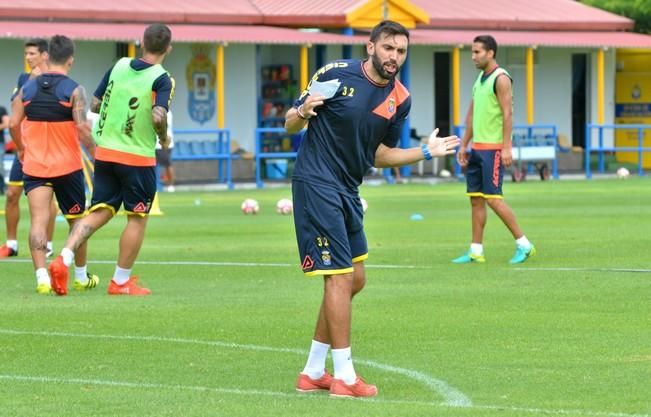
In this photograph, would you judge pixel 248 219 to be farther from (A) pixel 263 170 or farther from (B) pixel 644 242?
(A) pixel 263 170

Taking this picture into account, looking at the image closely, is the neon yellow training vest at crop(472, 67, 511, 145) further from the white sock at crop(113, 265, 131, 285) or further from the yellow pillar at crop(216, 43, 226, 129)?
the yellow pillar at crop(216, 43, 226, 129)

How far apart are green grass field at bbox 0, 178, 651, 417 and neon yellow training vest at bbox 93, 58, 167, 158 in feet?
4.35

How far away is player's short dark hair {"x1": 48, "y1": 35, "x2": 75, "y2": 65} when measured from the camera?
1380 cm

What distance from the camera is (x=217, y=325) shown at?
37.6 ft

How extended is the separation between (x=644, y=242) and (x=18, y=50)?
71.0ft

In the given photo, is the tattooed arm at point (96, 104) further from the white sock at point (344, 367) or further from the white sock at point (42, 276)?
the white sock at point (344, 367)

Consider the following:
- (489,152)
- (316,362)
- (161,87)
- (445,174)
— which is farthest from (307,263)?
(445,174)

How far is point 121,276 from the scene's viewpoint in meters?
13.4

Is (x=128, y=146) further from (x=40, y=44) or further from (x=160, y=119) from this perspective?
(x=40, y=44)

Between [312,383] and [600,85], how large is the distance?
3569cm

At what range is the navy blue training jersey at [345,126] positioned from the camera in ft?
29.0

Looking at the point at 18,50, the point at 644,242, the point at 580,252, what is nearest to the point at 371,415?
the point at 580,252

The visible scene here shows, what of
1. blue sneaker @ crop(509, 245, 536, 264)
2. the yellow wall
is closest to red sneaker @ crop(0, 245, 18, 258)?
blue sneaker @ crop(509, 245, 536, 264)

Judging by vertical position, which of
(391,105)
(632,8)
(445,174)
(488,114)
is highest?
(632,8)
